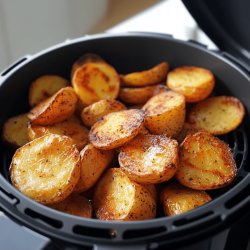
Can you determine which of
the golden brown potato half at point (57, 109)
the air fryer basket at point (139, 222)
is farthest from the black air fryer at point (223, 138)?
the golden brown potato half at point (57, 109)

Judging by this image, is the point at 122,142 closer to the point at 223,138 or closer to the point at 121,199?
the point at 121,199

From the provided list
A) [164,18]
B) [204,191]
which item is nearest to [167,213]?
[204,191]

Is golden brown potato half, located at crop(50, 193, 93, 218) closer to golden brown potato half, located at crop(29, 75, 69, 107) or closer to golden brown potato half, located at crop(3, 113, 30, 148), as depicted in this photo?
golden brown potato half, located at crop(3, 113, 30, 148)

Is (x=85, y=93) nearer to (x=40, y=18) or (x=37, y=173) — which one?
(x=37, y=173)

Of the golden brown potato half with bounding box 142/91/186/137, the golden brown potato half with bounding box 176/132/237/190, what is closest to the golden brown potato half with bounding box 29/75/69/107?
the golden brown potato half with bounding box 142/91/186/137

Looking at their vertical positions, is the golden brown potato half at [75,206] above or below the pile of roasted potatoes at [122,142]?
below

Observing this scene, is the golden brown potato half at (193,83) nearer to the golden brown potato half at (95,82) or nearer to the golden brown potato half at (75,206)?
the golden brown potato half at (95,82)
